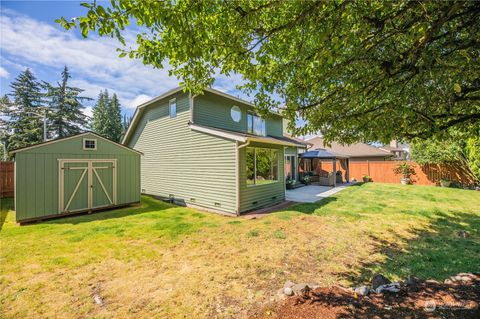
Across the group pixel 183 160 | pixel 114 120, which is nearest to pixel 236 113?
pixel 183 160

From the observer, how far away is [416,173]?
16297 millimetres

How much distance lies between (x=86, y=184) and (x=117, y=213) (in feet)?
5.68

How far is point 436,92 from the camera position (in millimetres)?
3457

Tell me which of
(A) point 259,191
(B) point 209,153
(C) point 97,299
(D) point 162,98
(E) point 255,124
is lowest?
(C) point 97,299

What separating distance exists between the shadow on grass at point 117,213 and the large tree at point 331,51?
7.06 m

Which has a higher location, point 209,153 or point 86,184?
point 209,153

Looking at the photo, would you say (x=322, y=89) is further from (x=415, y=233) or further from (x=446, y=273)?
(x=415, y=233)

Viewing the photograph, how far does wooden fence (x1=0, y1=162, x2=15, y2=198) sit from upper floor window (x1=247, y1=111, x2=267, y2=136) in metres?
13.7

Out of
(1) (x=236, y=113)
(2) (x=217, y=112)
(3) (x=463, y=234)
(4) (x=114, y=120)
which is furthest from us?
(4) (x=114, y=120)

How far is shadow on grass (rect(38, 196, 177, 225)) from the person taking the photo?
26.0 feet

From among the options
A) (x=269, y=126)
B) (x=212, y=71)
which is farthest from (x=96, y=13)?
(x=269, y=126)

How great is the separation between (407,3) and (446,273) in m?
4.58

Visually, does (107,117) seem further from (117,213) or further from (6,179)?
(117,213)

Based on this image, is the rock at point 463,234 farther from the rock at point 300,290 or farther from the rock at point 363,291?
the rock at point 300,290
